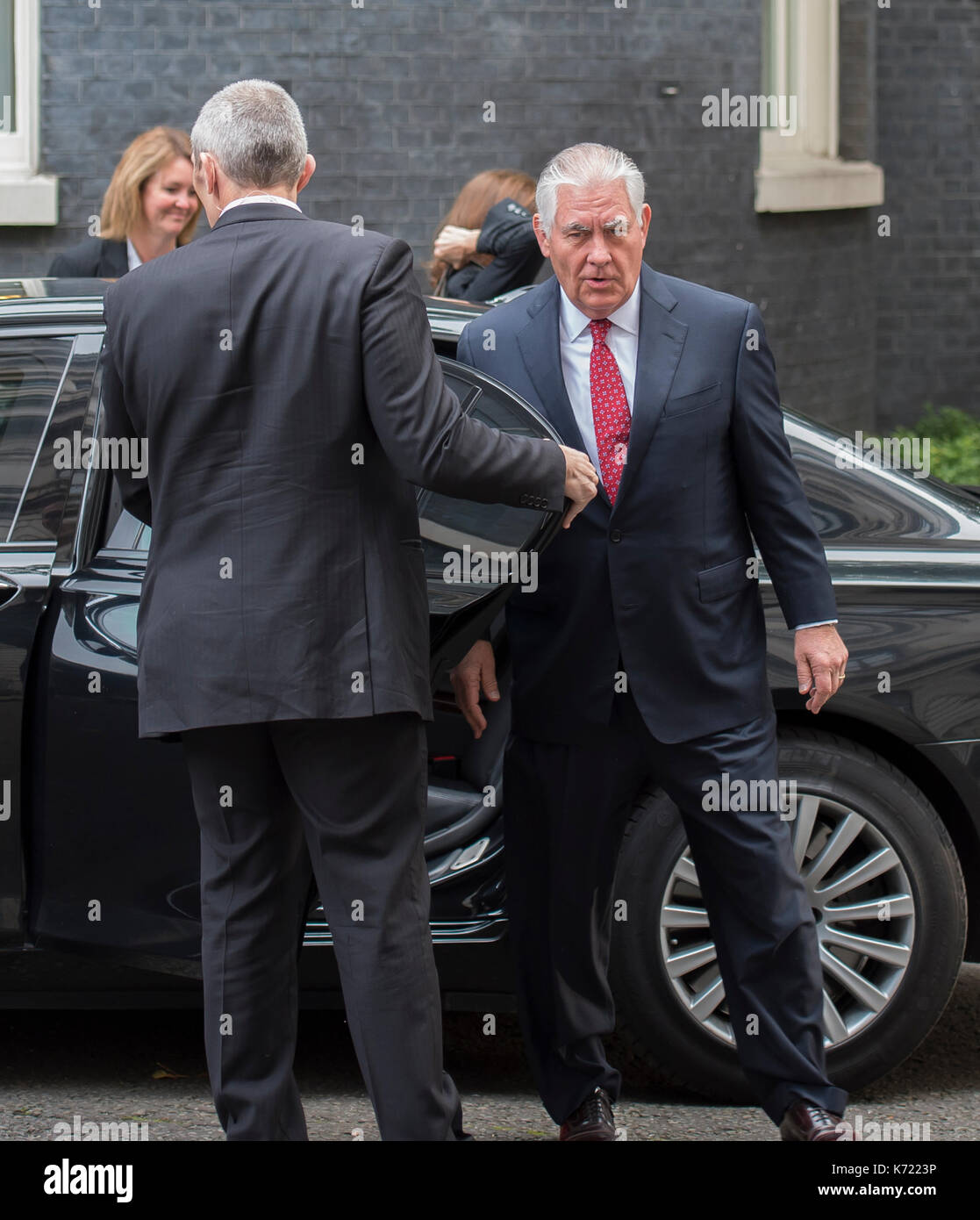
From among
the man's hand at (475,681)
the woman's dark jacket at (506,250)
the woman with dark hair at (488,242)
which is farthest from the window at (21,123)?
the man's hand at (475,681)

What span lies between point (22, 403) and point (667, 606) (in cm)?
143

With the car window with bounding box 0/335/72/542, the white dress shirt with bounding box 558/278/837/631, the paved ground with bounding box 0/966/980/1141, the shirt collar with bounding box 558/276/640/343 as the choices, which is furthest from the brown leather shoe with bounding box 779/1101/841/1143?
the car window with bounding box 0/335/72/542

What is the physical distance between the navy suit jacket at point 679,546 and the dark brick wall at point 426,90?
5.42m

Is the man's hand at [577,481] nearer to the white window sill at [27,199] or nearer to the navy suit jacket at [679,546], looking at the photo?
the navy suit jacket at [679,546]

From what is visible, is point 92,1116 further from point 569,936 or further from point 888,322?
point 888,322

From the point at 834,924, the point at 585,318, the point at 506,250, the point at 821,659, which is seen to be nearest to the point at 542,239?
the point at 585,318

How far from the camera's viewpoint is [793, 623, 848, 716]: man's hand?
340cm

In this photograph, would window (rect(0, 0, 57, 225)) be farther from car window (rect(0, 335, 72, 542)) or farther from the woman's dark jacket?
car window (rect(0, 335, 72, 542))

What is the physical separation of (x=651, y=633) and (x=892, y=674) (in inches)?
26.2

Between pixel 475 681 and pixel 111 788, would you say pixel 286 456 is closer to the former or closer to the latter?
pixel 475 681

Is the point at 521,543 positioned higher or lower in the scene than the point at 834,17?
lower

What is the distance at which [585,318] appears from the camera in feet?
11.4
